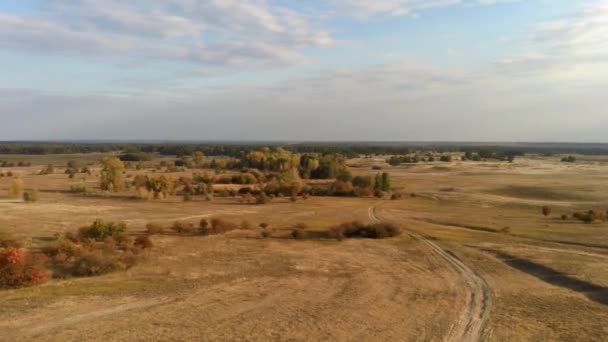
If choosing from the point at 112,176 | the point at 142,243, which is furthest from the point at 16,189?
the point at 142,243

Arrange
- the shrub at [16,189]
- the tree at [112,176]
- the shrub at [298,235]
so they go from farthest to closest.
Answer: the tree at [112,176] < the shrub at [16,189] < the shrub at [298,235]

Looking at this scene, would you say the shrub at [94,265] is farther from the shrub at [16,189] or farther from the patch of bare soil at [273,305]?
the shrub at [16,189]

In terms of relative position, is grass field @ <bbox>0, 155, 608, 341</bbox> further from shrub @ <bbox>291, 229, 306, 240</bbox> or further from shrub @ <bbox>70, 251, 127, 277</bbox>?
shrub @ <bbox>70, 251, 127, 277</bbox>

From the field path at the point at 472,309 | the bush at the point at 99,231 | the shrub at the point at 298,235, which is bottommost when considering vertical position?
the shrub at the point at 298,235

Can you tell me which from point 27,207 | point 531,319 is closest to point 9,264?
point 531,319

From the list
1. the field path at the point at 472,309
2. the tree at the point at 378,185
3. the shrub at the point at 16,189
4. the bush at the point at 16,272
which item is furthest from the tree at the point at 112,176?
the field path at the point at 472,309

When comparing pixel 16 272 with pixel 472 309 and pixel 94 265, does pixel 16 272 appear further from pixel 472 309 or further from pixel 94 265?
pixel 472 309
